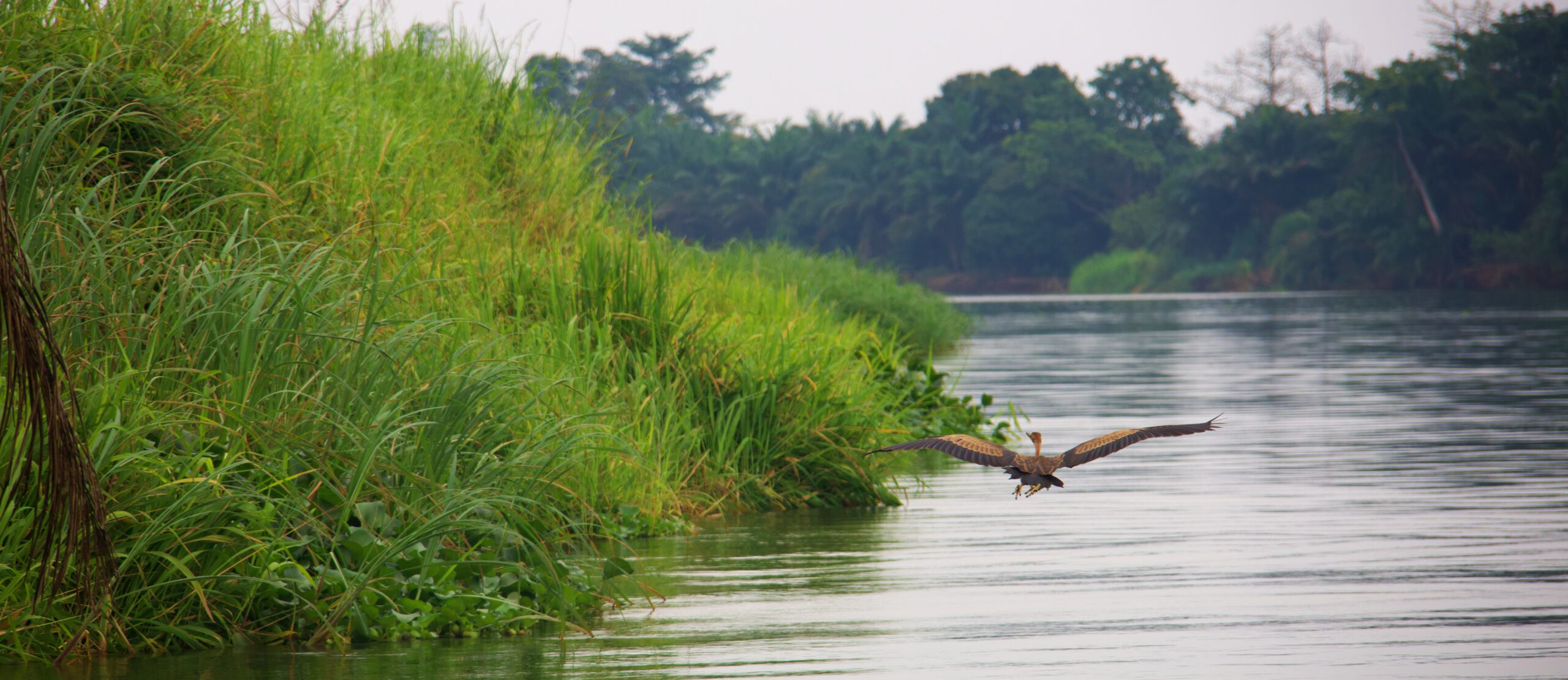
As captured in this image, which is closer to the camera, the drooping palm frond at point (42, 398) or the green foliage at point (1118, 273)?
the drooping palm frond at point (42, 398)

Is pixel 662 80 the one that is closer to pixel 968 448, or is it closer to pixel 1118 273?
pixel 1118 273

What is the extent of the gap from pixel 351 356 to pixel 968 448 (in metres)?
2.71

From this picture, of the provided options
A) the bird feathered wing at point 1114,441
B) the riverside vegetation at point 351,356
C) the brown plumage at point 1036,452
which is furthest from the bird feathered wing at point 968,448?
the riverside vegetation at point 351,356

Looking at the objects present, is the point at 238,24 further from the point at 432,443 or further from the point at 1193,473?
the point at 1193,473

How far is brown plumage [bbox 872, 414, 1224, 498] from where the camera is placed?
4109 mm

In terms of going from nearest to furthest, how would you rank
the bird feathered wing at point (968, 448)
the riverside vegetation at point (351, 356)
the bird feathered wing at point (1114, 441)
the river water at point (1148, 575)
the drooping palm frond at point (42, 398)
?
the drooping palm frond at point (42, 398), the bird feathered wing at point (1114, 441), the bird feathered wing at point (968, 448), the river water at point (1148, 575), the riverside vegetation at point (351, 356)

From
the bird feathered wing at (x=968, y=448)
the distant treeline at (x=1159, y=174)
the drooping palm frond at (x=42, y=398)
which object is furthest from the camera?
the distant treeline at (x=1159, y=174)

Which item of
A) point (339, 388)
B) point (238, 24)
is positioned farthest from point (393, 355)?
point (238, 24)

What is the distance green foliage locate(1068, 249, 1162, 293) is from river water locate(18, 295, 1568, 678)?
6203 centimetres

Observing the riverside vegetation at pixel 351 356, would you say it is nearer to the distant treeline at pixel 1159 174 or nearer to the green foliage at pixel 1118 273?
the distant treeline at pixel 1159 174

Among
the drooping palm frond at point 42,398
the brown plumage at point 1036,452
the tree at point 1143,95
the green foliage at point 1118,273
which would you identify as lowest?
the green foliage at point 1118,273

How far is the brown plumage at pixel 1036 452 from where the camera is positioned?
4.11m

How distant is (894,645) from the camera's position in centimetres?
536

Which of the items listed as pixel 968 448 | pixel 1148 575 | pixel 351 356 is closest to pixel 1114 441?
pixel 968 448
